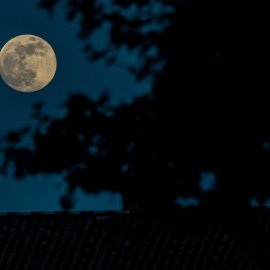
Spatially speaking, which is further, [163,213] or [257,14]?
[163,213]

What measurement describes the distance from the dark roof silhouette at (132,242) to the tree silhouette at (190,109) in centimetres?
70

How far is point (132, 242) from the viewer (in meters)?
24.7

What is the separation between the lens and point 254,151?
23.7 metres

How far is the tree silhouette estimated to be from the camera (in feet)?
76.9

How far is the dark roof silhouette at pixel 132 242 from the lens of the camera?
2427cm

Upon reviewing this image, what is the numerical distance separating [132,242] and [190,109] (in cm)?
388

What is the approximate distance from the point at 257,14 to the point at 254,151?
339 centimetres

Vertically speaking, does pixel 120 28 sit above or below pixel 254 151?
above

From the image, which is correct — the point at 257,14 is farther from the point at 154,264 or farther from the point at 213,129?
the point at 154,264

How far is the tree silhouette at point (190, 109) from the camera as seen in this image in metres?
23.4

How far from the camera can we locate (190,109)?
23.5 m

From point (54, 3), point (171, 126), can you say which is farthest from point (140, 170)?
point (54, 3)

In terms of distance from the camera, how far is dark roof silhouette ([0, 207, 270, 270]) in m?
24.3

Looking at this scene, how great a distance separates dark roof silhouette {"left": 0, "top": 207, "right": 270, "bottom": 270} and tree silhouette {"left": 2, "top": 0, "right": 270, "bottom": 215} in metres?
0.70
